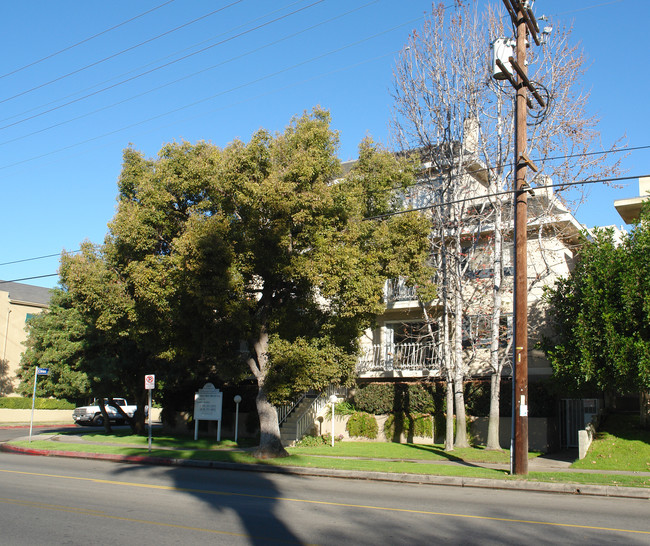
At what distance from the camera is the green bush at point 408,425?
23.8 m

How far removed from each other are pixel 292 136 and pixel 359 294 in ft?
16.9

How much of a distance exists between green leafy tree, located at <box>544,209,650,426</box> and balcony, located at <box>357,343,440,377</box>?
7.00 meters

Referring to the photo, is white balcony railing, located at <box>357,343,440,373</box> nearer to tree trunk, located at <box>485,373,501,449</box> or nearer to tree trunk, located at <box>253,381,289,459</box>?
tree trunk, located at <box>485,373,501,449</box>

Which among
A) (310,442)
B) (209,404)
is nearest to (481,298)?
(310,442)

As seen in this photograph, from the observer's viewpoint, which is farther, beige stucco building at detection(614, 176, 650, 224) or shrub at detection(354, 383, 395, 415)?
shrub at detection(354, 383, 395, 415)

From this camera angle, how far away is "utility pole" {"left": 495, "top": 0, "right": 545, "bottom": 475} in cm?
1396

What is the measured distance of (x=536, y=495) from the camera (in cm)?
1220

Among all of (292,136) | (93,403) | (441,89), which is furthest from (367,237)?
(93,403)

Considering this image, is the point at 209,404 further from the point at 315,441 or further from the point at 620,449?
the point at 620,449

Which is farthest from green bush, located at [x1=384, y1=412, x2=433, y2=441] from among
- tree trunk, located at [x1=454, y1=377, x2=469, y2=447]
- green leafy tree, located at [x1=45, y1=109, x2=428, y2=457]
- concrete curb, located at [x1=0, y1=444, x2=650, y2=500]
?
concrete curb, located at [x1=0, y1=444, x2=650, y2=500]

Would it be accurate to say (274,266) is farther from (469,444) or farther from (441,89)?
(469,444)

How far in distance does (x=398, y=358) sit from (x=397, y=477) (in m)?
11.1

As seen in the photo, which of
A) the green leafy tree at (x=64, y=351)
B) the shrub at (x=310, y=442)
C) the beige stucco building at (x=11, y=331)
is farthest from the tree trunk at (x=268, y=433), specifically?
the beige stucco building at (x=11, y=331)

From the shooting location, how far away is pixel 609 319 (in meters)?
16.5
